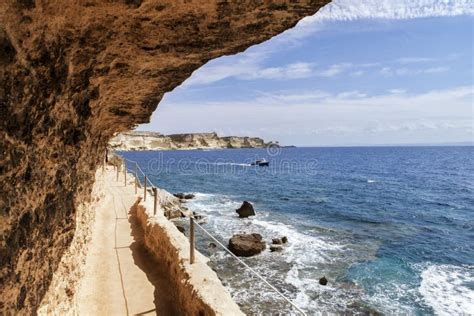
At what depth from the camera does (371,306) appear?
1395 centimetres

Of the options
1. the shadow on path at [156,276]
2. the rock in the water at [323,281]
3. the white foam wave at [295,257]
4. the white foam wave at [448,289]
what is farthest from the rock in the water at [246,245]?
the shadow on path at [156,276]

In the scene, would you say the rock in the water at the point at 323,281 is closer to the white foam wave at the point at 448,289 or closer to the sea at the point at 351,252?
the sea at the point at 351,252

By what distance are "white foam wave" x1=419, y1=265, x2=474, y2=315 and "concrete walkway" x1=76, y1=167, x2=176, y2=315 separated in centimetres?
1150

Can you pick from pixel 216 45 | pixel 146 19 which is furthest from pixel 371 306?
pixel 146 19

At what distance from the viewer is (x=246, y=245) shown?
1973 cm

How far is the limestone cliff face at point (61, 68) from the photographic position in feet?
8.45

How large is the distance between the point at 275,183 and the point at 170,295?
160 feet

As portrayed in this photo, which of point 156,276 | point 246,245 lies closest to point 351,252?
point 246,245

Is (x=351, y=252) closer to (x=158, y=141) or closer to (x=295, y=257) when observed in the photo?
(x=295, y=257)

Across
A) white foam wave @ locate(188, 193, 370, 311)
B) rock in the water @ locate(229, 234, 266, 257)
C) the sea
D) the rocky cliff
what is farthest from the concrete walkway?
the rocky cliff

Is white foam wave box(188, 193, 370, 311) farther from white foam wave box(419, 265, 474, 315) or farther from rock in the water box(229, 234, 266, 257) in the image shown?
white foam wave box(419, 265, 474, 315)

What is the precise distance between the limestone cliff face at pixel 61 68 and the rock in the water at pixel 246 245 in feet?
50.2

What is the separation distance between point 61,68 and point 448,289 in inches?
703

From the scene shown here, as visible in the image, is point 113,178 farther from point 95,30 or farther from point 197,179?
point 197,179
